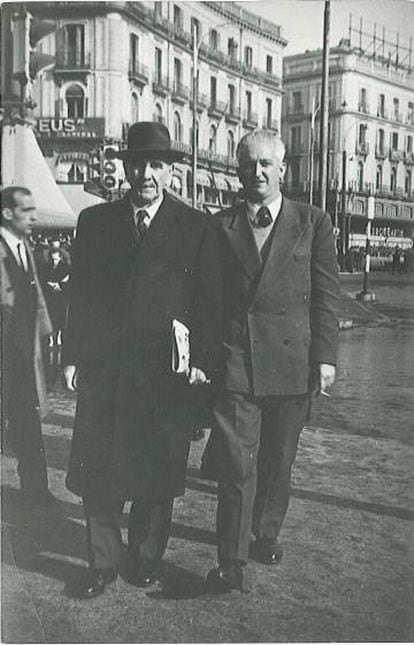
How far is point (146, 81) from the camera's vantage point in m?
3.28

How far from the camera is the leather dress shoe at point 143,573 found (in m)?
3.13

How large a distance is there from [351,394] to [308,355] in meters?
3.48

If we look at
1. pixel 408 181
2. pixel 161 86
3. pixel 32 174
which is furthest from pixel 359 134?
pixel 32 174

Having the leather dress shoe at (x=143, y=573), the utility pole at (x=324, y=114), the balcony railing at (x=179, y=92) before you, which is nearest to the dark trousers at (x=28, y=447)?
the leather dress shoe at (x=143, y=573)

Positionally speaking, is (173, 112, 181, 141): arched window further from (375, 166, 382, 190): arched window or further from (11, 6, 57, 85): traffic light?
(375, 166, 382, 190): arched window

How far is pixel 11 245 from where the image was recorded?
3.10 meters

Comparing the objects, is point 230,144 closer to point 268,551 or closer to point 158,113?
point 158,113

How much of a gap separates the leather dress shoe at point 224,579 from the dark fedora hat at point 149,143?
59.5 inches

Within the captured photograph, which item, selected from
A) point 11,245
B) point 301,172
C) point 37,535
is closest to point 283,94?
point 301,172

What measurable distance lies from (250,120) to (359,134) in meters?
0.95

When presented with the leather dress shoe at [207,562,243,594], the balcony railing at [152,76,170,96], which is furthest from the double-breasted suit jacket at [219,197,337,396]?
the leather dress shoe at [207,562,243,594]

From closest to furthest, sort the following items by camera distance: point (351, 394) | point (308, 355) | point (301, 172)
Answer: point (308, 355)
point (301, 172)
point (351, 394)

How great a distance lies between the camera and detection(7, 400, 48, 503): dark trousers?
130 inches

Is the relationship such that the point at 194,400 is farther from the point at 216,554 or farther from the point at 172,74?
the point at 172,74
